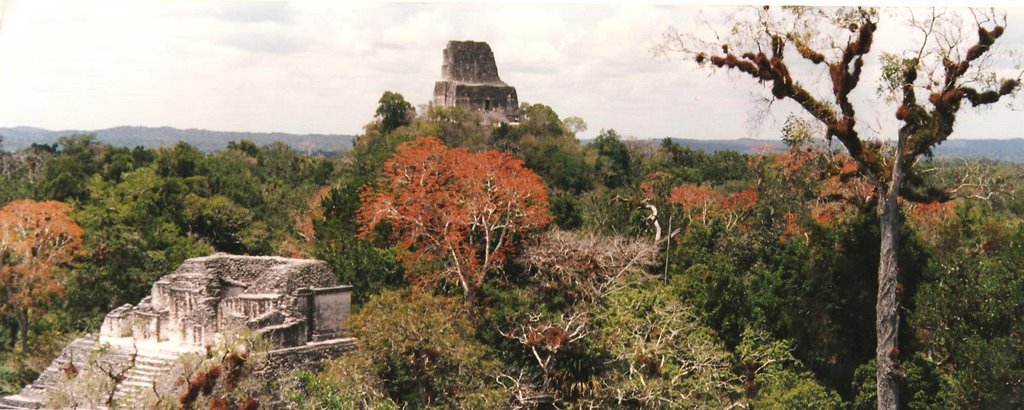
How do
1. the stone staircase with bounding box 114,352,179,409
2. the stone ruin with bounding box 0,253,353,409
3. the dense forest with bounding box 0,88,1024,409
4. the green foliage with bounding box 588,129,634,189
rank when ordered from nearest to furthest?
the stone staircase with bounding box 114,352,179,409, the dense forest with bounding box 0,88,1024,409, the stone ruin with bounding box 0,253,353,409, the green foliage with bounding box 588,129,634,189

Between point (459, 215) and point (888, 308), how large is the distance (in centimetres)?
569

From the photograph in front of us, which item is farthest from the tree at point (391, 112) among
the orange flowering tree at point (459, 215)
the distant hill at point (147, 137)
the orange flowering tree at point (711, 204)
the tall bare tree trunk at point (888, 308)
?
the tall bare tree trunk at point (888, 308)

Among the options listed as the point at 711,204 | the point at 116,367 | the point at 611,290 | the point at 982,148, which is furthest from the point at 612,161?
the point at 116,367

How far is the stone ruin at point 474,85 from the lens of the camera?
120ft

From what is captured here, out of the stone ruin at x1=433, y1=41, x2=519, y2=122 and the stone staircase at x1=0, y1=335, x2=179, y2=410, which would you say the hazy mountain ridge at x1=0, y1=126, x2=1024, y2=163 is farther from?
the stone staircase at x1=0, y1=335, x2=179, y2=410

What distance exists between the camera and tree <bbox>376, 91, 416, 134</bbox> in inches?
1387

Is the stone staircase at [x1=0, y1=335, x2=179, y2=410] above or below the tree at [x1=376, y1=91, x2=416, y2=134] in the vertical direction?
below

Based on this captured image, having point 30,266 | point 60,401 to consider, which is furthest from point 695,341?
point 30,266

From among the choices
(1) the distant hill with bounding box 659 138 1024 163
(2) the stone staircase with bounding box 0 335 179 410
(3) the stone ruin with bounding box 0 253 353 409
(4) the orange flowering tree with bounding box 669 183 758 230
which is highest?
(1) the distant hill with bounding box 659 138 1024 163

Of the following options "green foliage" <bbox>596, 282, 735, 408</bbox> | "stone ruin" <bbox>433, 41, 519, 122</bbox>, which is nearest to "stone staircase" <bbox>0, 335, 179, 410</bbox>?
"green foliage" <bbox>596, 282, 735, 408</bbox>

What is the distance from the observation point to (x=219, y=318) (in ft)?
45.9

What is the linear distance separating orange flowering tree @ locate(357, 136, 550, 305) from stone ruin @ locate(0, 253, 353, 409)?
1539 mm

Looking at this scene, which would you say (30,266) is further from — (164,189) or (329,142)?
(329,142)

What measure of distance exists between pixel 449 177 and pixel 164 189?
349 inches
